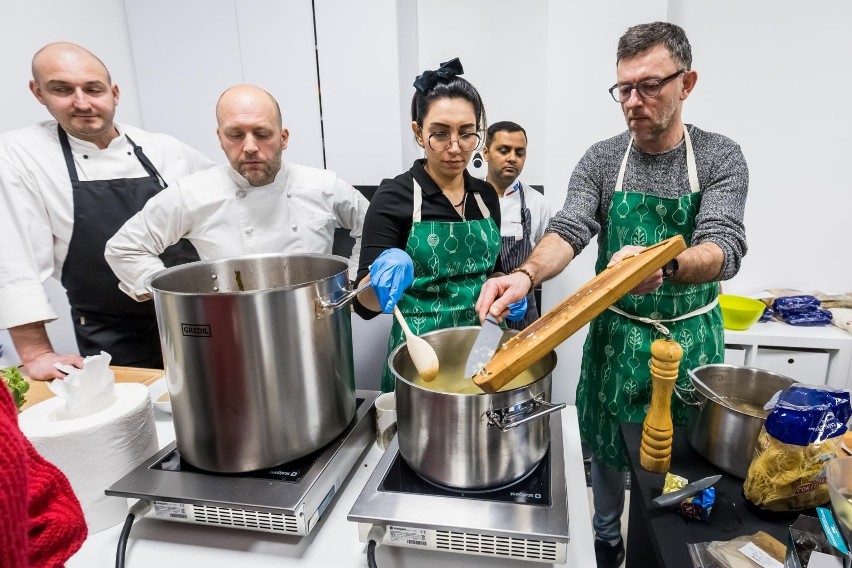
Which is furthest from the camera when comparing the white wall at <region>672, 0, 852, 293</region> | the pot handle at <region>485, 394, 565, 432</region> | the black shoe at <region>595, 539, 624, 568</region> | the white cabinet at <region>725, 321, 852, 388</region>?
the white wall at <region>672, 0, 852, 293</region>

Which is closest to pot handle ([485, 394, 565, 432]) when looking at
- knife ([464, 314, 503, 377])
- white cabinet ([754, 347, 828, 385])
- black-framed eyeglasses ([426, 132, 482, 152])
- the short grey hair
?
knife ([464, 314, 503, 377])

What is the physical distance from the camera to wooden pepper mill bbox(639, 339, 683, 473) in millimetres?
791

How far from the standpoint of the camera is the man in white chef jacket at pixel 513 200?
2.16 metres

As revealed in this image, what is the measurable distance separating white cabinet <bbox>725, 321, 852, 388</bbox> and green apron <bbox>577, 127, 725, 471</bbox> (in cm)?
86

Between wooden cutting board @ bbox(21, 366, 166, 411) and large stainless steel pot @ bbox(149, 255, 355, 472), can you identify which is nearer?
large stainless steel pot @ bbox(149, 255, 355, 472)

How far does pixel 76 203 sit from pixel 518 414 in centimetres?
163

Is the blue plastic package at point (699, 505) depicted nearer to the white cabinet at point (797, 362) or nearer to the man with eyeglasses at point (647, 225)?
the man with eyeglasses at point (647, 225)

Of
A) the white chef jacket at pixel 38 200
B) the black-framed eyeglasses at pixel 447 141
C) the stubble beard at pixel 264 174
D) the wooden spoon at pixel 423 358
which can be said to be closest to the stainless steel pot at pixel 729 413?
the wooden spoon at pixel 423 358

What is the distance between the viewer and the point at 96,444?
0.69m

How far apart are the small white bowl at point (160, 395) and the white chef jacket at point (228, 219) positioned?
1.15ft

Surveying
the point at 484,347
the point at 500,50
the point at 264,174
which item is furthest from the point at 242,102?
the point at 500,50

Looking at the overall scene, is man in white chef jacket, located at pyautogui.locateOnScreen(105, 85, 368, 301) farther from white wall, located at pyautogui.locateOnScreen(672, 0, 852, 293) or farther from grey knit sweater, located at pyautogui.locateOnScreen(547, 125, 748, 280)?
white wall, located at pyautogui.locateOnScreen(672, 0, 852, 293)

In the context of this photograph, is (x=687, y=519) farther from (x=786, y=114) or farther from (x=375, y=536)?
(x=786, y=114)

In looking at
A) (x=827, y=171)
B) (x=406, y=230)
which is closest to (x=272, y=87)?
(x=406, y=230)
